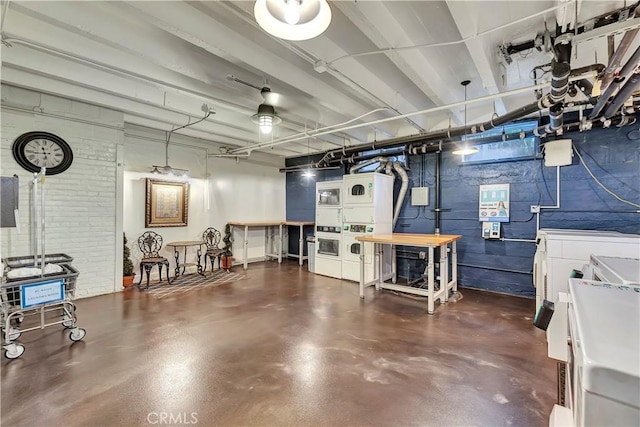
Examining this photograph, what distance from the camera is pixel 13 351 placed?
2.58 m

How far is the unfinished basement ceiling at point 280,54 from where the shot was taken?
234cm

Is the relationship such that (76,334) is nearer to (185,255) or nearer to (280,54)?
(185,255)

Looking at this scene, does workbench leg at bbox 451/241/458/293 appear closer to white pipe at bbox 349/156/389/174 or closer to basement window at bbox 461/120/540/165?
basement window at bbox 461/120/540/165

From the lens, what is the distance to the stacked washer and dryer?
530 cm

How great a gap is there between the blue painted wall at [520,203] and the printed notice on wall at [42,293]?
5.12 meters

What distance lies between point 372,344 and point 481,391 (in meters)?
1.02

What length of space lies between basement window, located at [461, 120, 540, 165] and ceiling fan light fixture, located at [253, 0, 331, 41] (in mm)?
3834

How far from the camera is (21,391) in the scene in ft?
7.03

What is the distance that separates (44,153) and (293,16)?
4.37 metres

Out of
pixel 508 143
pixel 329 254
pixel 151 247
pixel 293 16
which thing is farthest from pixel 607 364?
pixel 151 247

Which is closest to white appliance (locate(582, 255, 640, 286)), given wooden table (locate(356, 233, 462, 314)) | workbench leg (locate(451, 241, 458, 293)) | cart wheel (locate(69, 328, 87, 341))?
wooden table (locate(356, 233, 462, 314))

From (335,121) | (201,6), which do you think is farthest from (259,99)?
(201,6)

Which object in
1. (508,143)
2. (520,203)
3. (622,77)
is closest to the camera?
(622,77)

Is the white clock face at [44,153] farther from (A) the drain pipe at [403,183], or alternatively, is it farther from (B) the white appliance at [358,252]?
(A) the drain pipe at [403,183]
